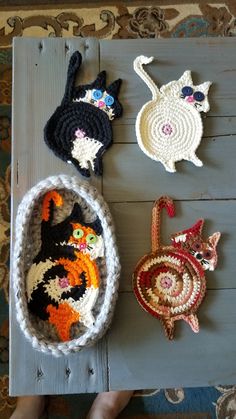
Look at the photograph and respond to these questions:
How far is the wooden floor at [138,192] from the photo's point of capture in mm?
687

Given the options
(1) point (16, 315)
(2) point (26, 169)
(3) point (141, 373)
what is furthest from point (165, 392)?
(2) point (26, 169)

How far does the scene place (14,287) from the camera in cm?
67

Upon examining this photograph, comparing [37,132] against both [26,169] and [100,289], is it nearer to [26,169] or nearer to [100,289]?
[26,169]

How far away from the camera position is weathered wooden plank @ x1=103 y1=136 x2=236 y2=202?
0.72m

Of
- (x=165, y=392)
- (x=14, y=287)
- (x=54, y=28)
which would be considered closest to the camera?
(x=14, y=287)

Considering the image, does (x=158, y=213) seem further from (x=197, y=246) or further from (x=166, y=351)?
(x=166, y=351)

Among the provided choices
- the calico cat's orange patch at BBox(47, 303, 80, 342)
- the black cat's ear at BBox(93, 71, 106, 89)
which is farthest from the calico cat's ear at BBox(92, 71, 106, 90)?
the calico cat's orange patch at BBox(47, 303, 80, 342)

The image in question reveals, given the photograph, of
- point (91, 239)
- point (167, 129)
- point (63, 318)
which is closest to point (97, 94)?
point (167, 129)

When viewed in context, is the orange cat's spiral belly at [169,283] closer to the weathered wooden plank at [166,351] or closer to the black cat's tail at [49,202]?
the weathered wooden plank at [166,351]

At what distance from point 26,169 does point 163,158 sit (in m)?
0.20

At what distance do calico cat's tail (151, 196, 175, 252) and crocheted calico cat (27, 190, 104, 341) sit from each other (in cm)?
8

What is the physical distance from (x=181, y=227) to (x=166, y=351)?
178mm

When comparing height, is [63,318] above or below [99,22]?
below

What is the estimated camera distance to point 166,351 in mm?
692
